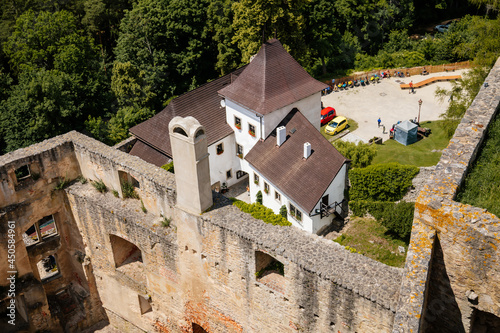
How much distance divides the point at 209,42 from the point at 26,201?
1240 inches

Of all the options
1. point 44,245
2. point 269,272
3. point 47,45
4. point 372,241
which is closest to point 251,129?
point 372,241

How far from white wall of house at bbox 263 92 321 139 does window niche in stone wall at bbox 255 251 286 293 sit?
579 inches

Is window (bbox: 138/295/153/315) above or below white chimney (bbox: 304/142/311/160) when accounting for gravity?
below

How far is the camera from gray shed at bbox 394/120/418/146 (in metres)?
37.5

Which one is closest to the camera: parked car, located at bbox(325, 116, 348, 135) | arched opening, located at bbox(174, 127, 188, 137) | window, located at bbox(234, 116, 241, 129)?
arched opening, located at bbox(174, 127, 188, 137)

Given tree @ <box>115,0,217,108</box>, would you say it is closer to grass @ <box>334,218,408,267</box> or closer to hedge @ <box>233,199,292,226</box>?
grass @ <box>334,218,408,267</box>

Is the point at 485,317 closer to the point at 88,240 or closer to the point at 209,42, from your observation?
the point at 88,240

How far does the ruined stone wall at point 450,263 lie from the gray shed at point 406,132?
23.2m

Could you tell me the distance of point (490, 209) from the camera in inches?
525

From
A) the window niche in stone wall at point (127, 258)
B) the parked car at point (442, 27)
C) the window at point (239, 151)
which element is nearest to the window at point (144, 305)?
the window niche in stone wall at point (127, 258)

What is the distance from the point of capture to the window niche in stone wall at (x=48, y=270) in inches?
934

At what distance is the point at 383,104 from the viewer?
44.9m

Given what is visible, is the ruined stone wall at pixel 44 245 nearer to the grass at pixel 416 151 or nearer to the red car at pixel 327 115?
the grass at pixel 416 151

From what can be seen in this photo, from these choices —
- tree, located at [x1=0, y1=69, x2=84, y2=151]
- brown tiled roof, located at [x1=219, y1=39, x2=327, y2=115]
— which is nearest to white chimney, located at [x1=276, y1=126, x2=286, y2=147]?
brown tiled roof, located at [x1=219, y1=39, x2=327, y2=115]
